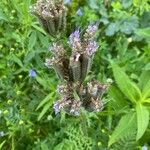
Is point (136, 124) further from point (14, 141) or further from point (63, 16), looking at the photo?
point (14, 141)

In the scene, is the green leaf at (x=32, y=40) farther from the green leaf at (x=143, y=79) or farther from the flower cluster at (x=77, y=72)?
the flower cluster at (x=77, y=72)

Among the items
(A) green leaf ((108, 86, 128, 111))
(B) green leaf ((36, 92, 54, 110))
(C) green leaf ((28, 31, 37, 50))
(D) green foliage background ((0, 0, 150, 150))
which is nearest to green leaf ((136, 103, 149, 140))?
(D) green foliage background ((0, 0, 150, 150))

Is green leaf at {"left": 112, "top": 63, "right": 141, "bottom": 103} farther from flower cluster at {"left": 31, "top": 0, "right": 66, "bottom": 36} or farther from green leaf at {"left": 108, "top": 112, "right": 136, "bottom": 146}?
flower cluster at {"left": 31, "top": 0, "right": 66, "bottom": 36}

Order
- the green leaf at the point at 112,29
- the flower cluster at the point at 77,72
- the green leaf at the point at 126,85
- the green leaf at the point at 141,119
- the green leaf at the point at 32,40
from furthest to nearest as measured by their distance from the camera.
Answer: the green leaf at the point at 112,29
the green leaf at the point at 32,40
the green leaf at the point at 126,85
the green leaf at the point at 141,119
the flower cluster at the point at 77,72

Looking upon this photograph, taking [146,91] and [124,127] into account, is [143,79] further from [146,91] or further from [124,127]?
[124,127]

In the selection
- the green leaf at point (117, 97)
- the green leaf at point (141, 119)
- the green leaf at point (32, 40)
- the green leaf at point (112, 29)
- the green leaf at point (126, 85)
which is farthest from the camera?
the green leaf at point (112, 29)

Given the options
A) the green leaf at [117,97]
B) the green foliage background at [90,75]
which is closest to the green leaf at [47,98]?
the green foliage background at [90,75]

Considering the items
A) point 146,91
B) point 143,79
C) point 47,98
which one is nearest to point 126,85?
point 146,91
